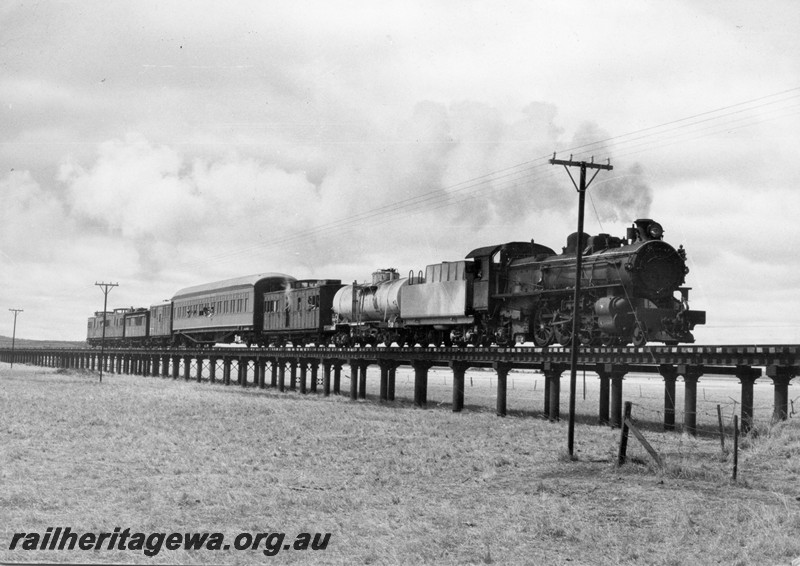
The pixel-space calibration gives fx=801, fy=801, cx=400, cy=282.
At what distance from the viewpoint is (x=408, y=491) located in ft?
49.4

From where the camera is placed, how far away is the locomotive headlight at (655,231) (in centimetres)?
2561

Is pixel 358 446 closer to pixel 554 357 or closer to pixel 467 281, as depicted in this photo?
pixel 554 357

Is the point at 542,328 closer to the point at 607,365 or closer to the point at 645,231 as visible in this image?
the point at 607,365

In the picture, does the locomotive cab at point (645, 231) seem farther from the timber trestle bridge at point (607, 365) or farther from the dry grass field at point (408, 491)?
the dry grass field at point (408, 491)

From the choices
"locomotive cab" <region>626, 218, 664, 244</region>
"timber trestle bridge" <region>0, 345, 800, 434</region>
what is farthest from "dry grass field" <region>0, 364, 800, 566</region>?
"locomotive cab" <region>626, 218, 664, 244</region>

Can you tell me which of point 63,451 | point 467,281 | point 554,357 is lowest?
point 63,451

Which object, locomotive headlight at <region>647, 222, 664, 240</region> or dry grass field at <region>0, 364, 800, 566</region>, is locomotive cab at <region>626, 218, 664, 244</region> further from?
dry grass field at <region>0, 364, 800, 566</region>

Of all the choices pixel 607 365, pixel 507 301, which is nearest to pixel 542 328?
pixel 507 301

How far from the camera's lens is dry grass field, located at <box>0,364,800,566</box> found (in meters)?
11.0

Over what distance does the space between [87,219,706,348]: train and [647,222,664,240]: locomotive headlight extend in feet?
0.15

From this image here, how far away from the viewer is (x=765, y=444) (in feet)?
64.2

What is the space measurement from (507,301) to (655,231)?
6394 millimetres

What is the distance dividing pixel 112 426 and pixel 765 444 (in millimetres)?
18550

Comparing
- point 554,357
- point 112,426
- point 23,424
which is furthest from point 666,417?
point 23,424
